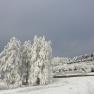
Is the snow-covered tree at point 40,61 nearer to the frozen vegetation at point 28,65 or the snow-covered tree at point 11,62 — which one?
the frozen vegetation at point 28,65

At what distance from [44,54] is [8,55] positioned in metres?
4.51

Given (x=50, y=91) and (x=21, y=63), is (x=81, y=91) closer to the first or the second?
(x=50, y=91)

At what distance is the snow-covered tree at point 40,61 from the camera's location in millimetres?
36000

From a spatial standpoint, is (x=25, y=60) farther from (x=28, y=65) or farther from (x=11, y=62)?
(x=11, y=62)

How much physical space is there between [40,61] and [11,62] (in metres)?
3.54

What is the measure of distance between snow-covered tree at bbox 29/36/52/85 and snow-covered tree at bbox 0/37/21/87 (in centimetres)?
173

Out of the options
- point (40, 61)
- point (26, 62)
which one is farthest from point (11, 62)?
point (40, 61)

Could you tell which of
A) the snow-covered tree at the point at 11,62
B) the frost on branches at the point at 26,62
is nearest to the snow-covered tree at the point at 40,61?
the frost on branches at the point at 26,62

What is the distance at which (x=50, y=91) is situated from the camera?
27.6 meters

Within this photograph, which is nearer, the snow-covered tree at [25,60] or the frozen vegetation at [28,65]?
the frozen vegetation at [28,65]

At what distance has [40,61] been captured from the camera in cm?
Result: 3725

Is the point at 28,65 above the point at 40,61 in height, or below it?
below

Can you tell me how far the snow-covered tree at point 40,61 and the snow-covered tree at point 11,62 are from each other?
1732 millimetres

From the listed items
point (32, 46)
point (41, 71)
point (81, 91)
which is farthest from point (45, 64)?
point (81, 91)
